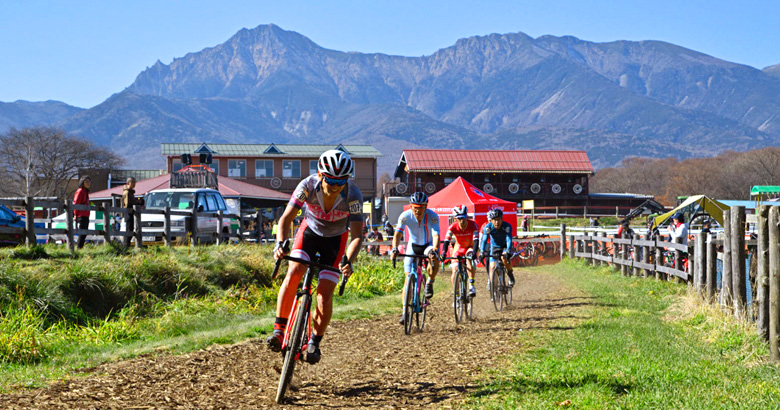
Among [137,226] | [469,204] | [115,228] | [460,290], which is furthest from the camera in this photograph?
[469,204]

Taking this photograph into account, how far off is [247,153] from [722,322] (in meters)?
66.3

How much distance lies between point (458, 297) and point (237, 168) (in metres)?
63.0

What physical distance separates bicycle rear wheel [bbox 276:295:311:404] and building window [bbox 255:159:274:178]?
220ft

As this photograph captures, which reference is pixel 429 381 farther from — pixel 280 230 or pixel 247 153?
pixel 247 153

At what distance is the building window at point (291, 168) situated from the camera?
72.5 m

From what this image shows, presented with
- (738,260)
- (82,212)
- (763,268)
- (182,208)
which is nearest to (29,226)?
(82,212)

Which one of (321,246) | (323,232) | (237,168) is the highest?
(237,168)

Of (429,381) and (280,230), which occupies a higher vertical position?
(280,230)

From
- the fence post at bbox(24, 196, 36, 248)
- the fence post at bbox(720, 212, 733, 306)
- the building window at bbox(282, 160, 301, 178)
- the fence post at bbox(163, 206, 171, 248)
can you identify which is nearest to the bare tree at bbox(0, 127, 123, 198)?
the building window at bbox(282, 160, 301, 178)

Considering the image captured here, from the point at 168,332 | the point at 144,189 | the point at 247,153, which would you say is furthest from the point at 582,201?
the point at 168,332

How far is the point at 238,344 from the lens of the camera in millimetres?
9555

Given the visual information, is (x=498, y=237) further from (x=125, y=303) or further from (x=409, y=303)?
(x=125, y=303)

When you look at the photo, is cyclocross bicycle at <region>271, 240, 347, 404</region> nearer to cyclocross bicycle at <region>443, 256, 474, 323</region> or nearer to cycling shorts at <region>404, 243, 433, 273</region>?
cycling shorts at <region>404, 243, 433, 273</region>

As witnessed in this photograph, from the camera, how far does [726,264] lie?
10.0 m
